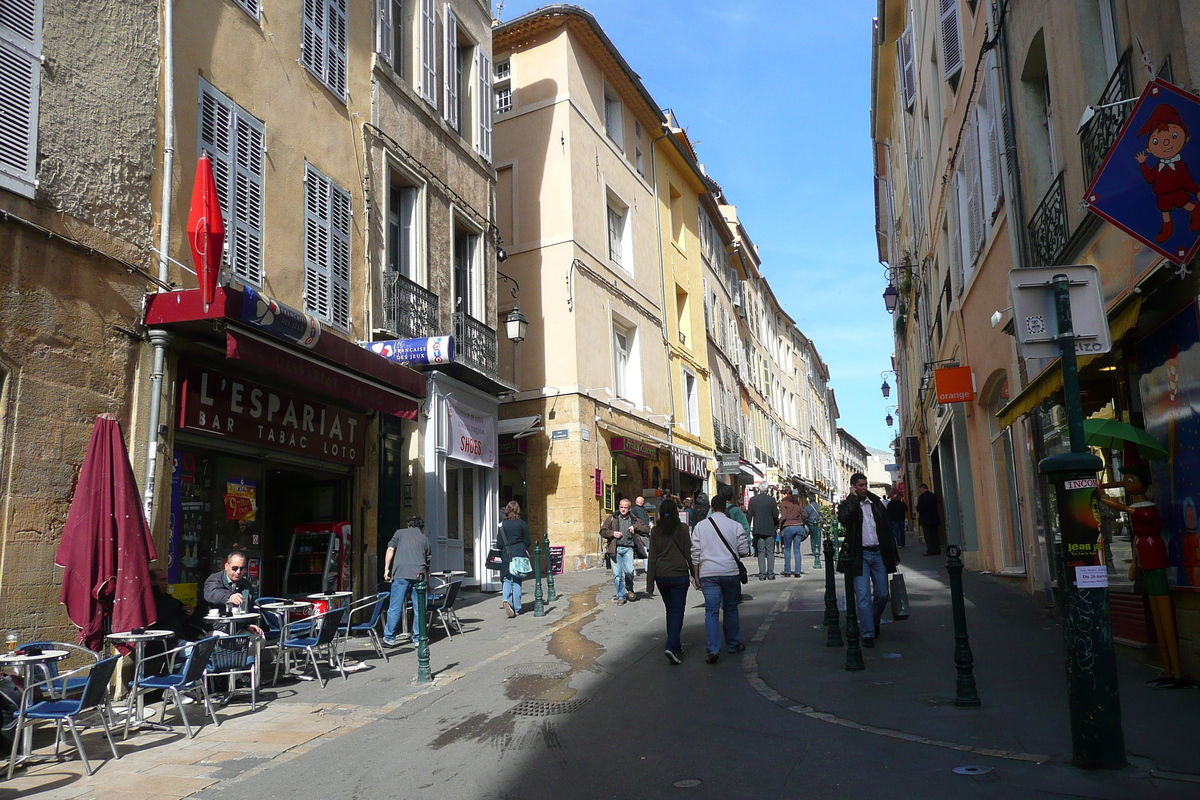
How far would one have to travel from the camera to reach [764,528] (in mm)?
15992

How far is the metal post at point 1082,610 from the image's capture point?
474 centimetres

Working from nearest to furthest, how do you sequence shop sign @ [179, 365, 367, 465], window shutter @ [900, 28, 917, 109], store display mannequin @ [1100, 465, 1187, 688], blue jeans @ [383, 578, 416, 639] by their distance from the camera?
store display mannequin @ [1100, 465, 1187, 688], shop sign @ [179, 365, 367, 465], blue jeans @ [383, 578, 416, 639], window shutter @ [900, 28, 917, 109]

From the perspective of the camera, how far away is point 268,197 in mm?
10859

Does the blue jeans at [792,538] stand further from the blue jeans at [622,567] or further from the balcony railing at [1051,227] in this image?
the balcony railing at [1051,227]

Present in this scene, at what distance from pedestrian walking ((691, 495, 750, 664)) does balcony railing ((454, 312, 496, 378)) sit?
7183mm

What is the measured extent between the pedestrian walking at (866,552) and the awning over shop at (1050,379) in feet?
5.10

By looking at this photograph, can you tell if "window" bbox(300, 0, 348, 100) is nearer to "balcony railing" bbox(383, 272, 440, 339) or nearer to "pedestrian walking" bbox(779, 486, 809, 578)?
"balcony railing" bbox(383, 272, 440, 339)

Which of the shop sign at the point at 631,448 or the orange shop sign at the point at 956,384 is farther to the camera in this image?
the shop sign at the point at 631,448

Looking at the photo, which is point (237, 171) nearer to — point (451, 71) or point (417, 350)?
point (417, 350)

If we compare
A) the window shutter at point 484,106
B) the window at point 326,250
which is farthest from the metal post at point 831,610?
the window shutter at point 484,106

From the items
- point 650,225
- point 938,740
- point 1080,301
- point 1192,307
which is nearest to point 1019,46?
point 1192,307

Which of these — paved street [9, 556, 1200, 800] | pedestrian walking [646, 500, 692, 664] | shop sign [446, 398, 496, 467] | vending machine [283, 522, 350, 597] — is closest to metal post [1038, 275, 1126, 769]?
paved street [9, 556, 1200, 800]

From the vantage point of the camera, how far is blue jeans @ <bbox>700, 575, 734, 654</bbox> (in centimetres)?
859

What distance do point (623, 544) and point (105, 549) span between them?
25.9 feet
